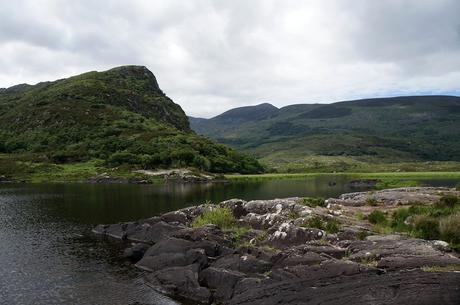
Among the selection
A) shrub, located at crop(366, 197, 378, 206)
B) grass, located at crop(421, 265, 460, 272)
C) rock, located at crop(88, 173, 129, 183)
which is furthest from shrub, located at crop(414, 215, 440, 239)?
rock, located at crop(88, 173, 129, 183)

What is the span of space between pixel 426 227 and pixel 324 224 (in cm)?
1129

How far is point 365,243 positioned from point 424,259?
7434 mm

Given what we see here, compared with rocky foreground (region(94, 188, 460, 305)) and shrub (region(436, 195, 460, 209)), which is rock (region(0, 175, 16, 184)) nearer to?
rocky foreground (region(94, 188, 460, 305))

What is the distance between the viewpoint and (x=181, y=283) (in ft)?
150

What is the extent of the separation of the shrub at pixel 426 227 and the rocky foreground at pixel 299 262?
3.29 meters

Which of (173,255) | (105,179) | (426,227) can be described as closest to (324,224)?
(426,227)

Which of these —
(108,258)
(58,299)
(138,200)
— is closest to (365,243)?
(58,299)

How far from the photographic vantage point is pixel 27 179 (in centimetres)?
19062

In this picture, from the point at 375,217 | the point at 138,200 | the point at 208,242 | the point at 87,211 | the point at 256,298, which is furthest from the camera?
the point at 138,200

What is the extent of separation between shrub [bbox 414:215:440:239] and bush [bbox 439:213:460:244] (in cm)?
90

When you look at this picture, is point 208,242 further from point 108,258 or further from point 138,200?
point 138,200

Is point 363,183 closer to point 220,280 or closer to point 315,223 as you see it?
point 315,223

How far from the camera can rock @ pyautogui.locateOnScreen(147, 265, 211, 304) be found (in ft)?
141

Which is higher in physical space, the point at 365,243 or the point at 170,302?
the point at 365,243
